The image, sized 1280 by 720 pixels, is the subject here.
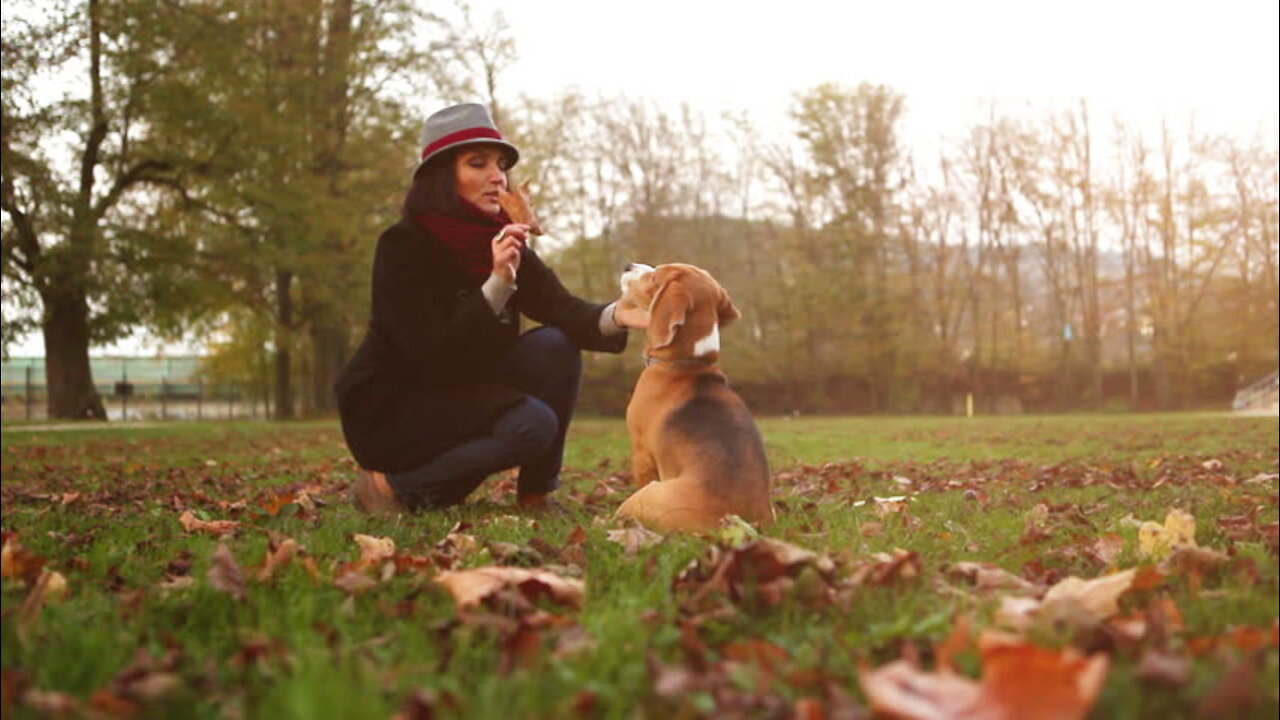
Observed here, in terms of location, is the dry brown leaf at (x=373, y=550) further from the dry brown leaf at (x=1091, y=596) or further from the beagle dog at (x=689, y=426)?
the dry brown leaf at (x=1091, y=596)

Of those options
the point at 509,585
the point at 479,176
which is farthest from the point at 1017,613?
the point at 479,176

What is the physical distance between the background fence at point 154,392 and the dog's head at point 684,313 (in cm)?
3492

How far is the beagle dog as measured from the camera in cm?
407

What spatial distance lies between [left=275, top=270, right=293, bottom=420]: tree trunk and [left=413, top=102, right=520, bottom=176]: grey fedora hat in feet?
67.3

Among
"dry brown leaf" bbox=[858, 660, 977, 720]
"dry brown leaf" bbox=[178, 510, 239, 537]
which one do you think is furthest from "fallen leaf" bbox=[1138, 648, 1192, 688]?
"dry brown leaf" bbox=[178, 510, 239, 537]

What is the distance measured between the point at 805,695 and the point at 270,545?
231 cm

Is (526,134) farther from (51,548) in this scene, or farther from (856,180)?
(51,548)

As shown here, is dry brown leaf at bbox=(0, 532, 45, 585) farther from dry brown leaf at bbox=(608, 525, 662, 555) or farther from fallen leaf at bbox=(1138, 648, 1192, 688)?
fallen leaf at bbox=(1138, 648, 1192, 688)

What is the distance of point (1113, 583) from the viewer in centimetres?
261

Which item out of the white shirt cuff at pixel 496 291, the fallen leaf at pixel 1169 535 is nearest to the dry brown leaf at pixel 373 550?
the white shirt cuff at pixel 496 291

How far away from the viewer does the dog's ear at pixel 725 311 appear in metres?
4.55

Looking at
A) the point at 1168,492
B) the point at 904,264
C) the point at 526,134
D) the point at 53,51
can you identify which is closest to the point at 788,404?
the point at 904,264

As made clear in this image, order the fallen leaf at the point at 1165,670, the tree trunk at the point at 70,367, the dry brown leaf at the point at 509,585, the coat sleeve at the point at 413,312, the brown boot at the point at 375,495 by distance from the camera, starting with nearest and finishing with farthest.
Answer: the fallen leaf at the point at 1165,670, the dry brown leaf at the point at 509,585, the coat sleeve at the point at 413,312, the brown boot at the point at 375,495, the tree trunk at the point at 70,367

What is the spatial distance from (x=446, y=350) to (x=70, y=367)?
2332 cm
